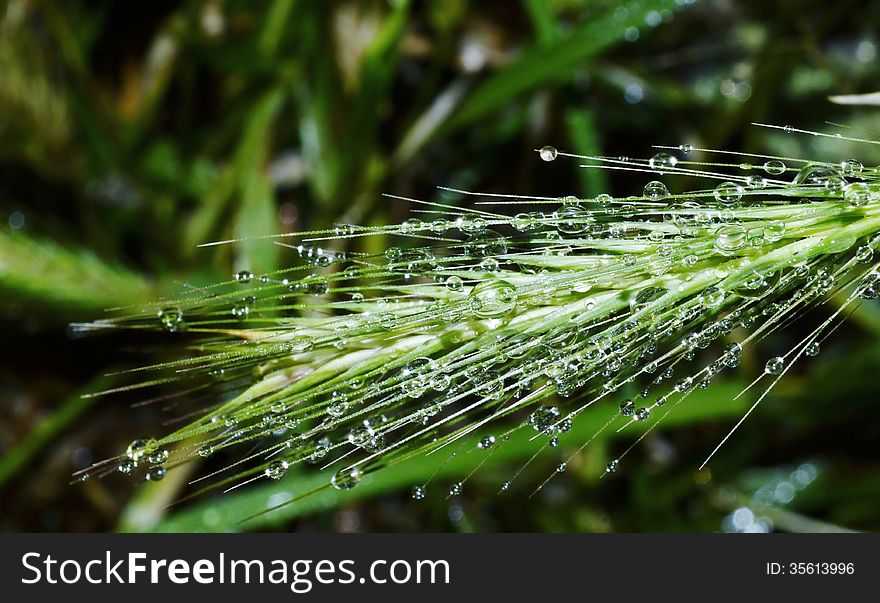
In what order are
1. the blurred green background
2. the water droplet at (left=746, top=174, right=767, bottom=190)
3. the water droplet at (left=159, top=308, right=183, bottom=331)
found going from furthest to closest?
the blurred green background, the water droplet at (left=159, top=308, right=183, bottom=331), the water droplet at (left=746, top=174, right=767, bottom=190)

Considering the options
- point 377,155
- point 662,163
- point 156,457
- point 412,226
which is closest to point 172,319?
point 156,457

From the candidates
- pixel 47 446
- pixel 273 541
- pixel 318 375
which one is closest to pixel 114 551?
pixel 273 541

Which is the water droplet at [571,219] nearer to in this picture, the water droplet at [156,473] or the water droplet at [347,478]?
the water droplet at [347,478]

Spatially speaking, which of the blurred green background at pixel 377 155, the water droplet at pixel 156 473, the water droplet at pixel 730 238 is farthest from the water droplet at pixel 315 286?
the blurred green background at pixel 377 155

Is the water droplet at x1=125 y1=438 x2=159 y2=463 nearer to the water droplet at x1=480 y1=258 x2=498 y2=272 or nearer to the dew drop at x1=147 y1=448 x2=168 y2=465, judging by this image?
the dew drop at x1=147 y1=448 x2=168 y2=465

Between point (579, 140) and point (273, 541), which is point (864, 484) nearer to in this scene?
point (579, 140)

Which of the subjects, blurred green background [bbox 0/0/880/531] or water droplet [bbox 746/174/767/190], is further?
blurred green background [bbox 0/0/880/531]

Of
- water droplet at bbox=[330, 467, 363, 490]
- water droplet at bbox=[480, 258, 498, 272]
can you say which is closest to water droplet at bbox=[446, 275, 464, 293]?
water droplet at bbox=[480, 258, 498, 272]
